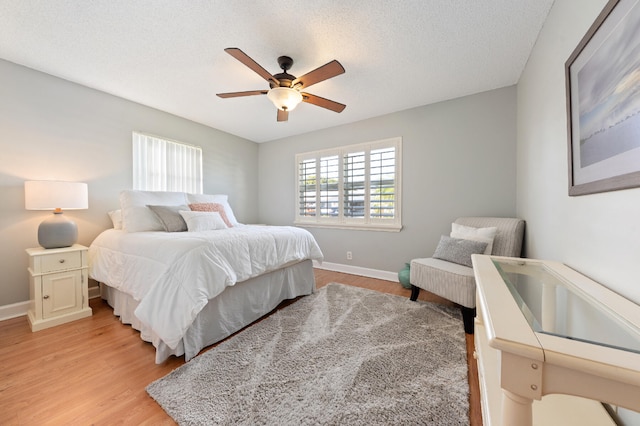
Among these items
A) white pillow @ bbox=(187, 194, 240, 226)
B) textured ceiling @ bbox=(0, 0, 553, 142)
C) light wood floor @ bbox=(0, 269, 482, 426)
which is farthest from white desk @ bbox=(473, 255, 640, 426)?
white pillow @ bbox=(187, 194, 240, 226)

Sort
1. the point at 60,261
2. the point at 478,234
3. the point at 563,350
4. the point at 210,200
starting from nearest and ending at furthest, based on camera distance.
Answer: the point at 563,350, the point at 60,261, the point at 478,234, the point at 210,200

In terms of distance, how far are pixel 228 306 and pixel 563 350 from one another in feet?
6.49

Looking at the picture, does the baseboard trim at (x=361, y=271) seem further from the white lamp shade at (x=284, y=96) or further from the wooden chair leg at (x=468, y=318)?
the white lamp shade at (x=284, y=96)

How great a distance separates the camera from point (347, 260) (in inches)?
149

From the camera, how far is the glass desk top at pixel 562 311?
0.63 m

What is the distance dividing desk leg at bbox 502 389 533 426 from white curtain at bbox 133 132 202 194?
12.5 ft

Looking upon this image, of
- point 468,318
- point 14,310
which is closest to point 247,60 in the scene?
point 468,318

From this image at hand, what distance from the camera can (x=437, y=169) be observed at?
3.05 meters

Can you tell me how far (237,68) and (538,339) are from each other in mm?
2715

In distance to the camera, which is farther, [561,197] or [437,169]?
[437,169]

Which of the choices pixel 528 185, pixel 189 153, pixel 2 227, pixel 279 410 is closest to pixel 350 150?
pixel 528 185

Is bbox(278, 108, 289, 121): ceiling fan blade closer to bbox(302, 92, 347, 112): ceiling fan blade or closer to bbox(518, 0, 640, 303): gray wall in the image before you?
bbox(302, 92, 347, 112): ceiling fan blade

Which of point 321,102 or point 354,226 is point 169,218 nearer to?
point 321,102

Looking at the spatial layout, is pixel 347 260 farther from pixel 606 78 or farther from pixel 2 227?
pixel 2 227
